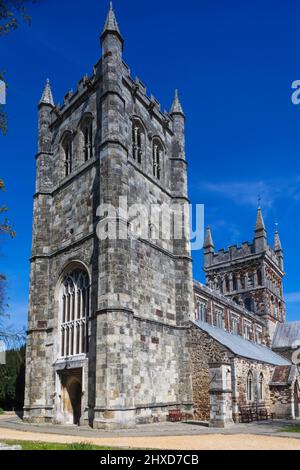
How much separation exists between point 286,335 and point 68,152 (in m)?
34.1

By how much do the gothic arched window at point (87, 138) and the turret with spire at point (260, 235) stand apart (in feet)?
99.3

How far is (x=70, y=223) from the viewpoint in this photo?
1030 inches

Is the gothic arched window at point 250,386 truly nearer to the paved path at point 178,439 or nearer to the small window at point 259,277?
the paved path at point 178,439

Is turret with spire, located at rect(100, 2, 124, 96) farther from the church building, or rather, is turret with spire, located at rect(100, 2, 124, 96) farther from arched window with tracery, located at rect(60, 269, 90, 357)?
arched window with tracery, located at rect(60, 269, 90, 357)

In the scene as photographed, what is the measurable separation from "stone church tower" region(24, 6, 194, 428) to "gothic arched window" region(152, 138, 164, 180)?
0.08 metres

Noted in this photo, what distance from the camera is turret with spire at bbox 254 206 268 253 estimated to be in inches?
2058

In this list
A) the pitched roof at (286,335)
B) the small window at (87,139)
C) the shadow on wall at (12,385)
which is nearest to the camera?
the small window at (87,139)

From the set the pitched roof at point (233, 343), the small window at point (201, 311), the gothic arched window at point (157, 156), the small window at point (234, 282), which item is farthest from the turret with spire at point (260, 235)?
the gothic arched window at point (157, 156)

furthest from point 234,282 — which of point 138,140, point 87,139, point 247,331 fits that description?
point 87,139

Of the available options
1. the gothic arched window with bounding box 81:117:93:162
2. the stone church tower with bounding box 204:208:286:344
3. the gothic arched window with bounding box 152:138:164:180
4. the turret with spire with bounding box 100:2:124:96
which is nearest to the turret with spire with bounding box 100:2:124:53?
the turret with spire with bounding box 100:2:124:96

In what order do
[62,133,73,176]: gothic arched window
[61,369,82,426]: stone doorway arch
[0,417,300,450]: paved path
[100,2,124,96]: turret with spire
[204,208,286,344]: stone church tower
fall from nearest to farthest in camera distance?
1. [0,417,300,450]: paved path
2. [61,369,82,426]: stone doorway arch
3. [100,2,124,96]: turret with spire
4. [62,133,73,176]: gothic arched window
5. [204,208,286,344]: stone church tower

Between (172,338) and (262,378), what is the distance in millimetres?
8408

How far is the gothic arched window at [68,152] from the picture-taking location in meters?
28.2
